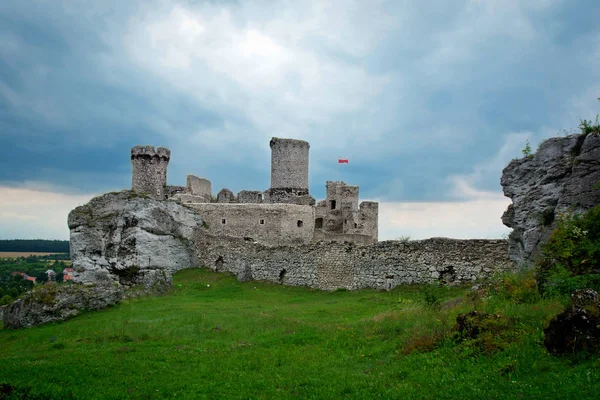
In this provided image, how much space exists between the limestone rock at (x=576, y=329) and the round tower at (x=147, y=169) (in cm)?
4069

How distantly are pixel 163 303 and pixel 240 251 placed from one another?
9312 mm

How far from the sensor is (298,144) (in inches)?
1816

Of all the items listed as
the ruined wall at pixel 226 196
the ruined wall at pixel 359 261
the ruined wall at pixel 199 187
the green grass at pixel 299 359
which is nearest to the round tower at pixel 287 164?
the ruined wall at pixel 226 196

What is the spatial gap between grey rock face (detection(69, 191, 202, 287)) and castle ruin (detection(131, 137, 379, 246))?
2104 millimetres

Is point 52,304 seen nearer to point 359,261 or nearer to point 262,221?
point 359,261

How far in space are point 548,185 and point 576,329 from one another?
7394mm

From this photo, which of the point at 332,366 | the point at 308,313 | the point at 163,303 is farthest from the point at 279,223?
the point at 332,366

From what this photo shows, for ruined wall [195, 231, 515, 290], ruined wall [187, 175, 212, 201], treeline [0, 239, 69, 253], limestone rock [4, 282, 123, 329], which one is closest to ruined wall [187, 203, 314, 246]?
ruined wall [195, 231, 515, 290]

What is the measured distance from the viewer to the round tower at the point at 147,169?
45.3 meters

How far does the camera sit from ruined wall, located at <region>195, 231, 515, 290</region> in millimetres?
20969

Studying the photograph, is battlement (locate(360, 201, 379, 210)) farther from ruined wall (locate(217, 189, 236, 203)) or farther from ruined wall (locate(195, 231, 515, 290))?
ruined wall (locate(195, 231, 515, 290))

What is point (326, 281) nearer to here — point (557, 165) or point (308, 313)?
point (308, 313)

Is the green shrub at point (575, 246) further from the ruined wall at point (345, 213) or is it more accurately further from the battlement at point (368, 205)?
the battlement at point (368, 205)

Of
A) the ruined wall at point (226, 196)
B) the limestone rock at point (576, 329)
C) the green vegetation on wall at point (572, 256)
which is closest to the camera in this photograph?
the limestone rock at point (576, 329)
